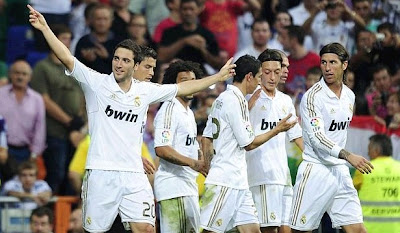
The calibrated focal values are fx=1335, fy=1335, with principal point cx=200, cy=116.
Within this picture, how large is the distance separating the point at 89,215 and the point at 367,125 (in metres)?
5.94

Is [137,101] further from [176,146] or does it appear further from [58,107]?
[58,107]

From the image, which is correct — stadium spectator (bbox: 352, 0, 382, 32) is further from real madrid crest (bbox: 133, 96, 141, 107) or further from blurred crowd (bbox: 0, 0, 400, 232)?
real madrid crest (bbox: 133, 96, 141, 107)

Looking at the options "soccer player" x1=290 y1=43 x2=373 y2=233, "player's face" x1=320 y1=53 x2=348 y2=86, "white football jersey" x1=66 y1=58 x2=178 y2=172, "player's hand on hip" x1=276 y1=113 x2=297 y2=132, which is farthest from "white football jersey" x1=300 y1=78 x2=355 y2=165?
"white football jersey" x1=66 y1=58 x2=178 y2=172

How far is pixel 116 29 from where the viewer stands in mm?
19953

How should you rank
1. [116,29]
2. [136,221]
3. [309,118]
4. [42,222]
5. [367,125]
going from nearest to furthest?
[136,221]
[309,118]
[42,222]
[367,125]
[116,29]

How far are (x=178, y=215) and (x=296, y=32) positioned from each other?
5.95 m

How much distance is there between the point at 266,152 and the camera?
1521cm

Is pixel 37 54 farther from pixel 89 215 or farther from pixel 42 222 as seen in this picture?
pixel 89 215

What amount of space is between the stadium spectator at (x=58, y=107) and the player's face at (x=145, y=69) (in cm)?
428

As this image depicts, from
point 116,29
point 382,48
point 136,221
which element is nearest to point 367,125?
point 382,48

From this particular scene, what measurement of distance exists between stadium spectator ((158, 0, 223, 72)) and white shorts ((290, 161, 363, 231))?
18.6ft

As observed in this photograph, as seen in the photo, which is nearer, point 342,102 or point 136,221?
point 136,221

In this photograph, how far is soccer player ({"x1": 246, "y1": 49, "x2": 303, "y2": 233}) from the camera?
596 inches

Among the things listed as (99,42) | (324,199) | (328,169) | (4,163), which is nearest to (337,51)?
(328,169)
